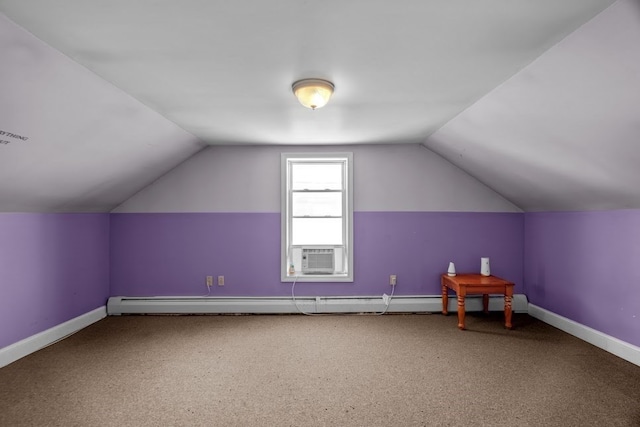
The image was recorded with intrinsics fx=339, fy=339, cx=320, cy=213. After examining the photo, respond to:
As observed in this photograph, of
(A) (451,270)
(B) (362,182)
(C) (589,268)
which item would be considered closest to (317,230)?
(B) (362,182)

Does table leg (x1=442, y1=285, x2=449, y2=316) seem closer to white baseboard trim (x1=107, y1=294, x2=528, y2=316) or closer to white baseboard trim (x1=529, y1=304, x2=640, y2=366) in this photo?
white baseboard trim (x1=107, y1=294, x2=528, y2=316)

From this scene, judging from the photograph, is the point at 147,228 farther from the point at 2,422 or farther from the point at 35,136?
the point at 2,422

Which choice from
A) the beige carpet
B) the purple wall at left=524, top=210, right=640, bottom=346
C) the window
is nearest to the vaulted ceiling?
the purple wall at left=524, top=210, right=640, bottom=346

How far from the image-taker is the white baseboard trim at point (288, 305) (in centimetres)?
418

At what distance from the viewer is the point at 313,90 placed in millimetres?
2336

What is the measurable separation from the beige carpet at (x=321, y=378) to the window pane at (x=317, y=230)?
3.74 feet

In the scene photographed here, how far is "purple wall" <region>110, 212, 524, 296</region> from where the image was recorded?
4273 millimetres

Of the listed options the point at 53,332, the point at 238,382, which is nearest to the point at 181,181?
the point at 53,332

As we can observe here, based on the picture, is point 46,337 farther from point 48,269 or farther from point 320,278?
point 320,278

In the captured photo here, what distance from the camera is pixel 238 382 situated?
8.31 ft

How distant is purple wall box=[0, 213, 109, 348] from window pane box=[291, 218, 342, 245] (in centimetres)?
238

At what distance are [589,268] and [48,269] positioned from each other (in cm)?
528

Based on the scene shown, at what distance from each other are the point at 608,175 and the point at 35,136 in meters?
4.11

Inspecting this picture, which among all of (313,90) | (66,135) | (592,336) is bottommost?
(592,336)
